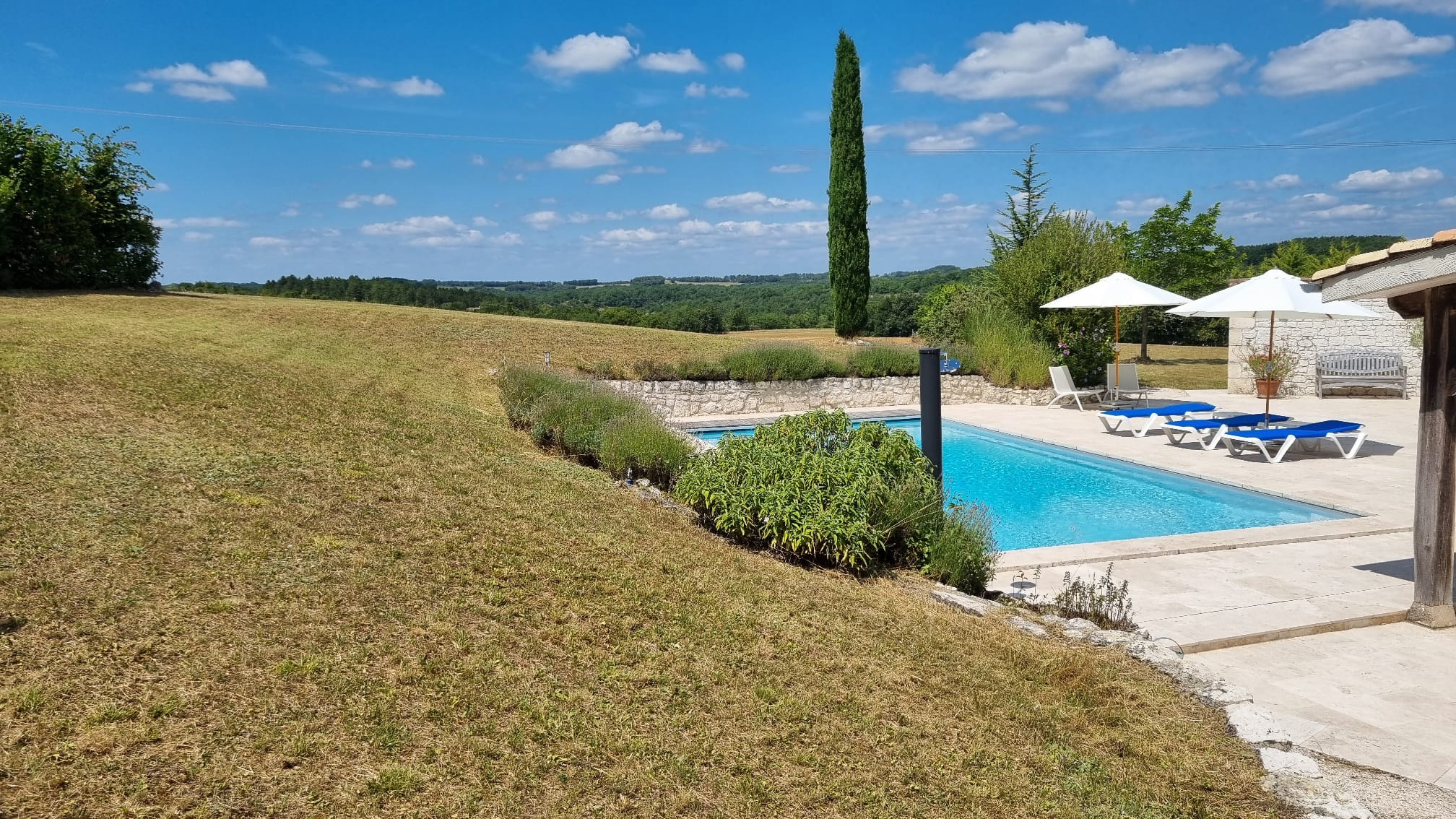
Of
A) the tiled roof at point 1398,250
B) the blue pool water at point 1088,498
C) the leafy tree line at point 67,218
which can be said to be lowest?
the blue pool water at point 1088,498

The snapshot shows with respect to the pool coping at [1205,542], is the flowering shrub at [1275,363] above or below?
above

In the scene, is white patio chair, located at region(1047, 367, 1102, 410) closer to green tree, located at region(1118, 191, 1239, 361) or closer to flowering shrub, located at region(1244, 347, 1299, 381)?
flowering shrub, located at region(1244, 347, 1299, 381)

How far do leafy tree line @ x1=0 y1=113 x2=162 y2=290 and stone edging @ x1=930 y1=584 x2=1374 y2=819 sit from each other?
54.2 ft

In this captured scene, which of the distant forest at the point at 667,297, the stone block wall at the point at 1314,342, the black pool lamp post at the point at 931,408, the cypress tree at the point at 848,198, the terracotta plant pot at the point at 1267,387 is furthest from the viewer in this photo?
the distant forest at the point at 667,297

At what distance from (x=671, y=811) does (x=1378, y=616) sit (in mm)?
4706

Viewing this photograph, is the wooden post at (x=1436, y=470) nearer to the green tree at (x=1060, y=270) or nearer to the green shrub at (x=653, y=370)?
the green shrub at (x=653, y=370)

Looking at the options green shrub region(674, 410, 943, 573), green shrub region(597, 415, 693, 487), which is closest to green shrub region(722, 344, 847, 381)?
green shrub region(597, 415, 693, 487)

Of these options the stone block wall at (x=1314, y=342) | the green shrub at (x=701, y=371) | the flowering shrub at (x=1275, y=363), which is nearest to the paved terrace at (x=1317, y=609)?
the flowering shrub at (x=1275, y=363)

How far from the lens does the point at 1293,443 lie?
11352mm

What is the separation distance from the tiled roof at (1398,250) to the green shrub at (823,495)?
9.15ft

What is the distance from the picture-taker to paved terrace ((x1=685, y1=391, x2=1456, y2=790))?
12.9 feet

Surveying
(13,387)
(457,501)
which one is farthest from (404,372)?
(457,501)

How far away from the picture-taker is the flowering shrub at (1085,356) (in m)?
17.4

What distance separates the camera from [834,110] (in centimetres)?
2347
